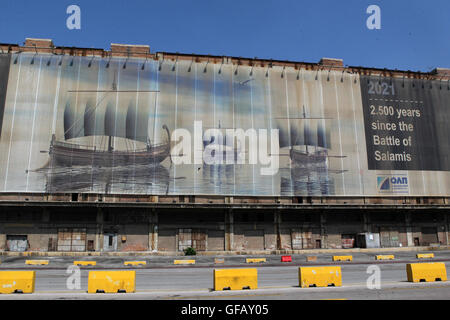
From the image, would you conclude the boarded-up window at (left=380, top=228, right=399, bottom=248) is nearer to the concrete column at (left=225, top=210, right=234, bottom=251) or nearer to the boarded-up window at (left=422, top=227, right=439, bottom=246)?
the boarded-up window at (left=422, top=227, right=439, bottom=246)

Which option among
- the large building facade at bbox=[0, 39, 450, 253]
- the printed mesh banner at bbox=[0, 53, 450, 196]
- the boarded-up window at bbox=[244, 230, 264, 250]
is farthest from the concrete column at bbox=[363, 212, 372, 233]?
the boarded-up window at bbox=[244, 230, 264, 250]

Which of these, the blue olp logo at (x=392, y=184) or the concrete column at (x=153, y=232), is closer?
the concrete column at (x=153, y=232)

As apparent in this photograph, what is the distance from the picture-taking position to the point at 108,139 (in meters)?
46.3

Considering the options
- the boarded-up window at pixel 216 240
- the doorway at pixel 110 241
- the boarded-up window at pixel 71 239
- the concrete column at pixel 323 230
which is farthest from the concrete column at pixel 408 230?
the boarded-up window at pixel 71 239

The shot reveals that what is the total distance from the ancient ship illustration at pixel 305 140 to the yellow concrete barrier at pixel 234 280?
32.5 m

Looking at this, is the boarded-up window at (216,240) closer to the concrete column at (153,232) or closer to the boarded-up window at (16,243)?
the concrete column at (153,232)

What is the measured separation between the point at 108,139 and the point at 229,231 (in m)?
19.6

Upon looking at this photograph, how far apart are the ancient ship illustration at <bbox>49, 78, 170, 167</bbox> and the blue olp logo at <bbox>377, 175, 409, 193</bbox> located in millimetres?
30530

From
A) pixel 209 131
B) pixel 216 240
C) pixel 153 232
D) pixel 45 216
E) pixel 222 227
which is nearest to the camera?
pixel 45 216

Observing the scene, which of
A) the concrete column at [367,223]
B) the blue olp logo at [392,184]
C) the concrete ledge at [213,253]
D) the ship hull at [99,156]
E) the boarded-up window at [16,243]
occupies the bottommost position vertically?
the concrete ledge at [213,253]

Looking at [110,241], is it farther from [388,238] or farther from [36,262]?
[388,238]

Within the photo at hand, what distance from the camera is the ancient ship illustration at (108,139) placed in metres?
45.3

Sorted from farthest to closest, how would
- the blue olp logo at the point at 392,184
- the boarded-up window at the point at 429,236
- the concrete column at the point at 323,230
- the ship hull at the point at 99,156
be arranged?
the blue olp logo at the point at 392,184 < the boarded-up window at the point at 429,236 < the concrete column at the point at 323,230 < the ship hull at the point at 99,156

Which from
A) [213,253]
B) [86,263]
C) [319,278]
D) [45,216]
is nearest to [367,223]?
[213,253]
